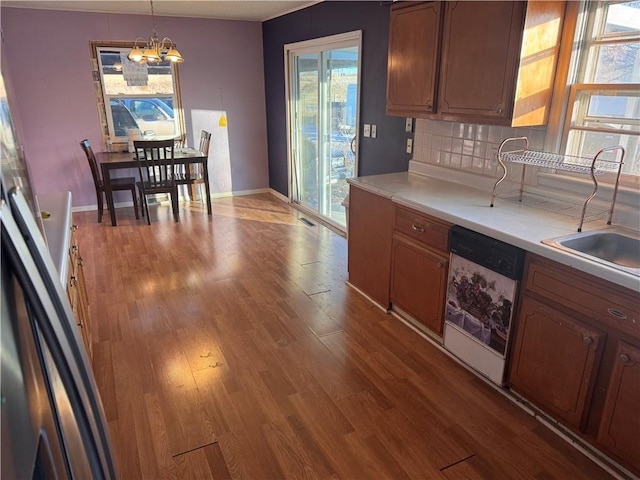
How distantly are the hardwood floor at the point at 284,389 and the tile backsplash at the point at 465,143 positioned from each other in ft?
3.88

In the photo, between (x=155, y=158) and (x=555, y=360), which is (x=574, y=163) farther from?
(x=155, y=158)

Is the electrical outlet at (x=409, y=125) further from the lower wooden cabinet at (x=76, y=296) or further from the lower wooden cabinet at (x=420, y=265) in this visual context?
the lower wooden cabinet at (x=76, y=296)

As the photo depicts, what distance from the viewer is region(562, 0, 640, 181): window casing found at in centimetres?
216

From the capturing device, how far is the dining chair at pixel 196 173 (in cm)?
547

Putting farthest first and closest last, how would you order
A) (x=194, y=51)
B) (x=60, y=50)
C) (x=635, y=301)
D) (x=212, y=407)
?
1. (x=194, y=51)
2. (x=60, y=50)
3. (x=212, y=407)
4. (x=635, y=301)

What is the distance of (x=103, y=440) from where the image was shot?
844mm

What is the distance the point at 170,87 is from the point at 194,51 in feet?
1.86

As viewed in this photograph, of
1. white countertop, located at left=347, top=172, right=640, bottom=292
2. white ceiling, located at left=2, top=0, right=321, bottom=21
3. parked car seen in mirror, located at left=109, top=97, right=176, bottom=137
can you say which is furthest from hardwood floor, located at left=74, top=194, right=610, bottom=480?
white ceiling, located at left=2, top=0, right=321, bottom=21

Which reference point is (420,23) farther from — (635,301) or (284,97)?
(284,97)

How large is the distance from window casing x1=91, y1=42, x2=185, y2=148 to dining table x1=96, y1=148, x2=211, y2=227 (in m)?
0.46

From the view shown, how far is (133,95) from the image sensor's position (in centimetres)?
569

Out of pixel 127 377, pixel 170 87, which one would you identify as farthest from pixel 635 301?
pixel 170 87

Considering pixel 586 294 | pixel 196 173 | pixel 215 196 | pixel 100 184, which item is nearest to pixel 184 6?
pixel 196 173

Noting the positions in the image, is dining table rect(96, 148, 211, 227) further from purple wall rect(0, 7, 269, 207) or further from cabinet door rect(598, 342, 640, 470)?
cabinet door rect(598, 342, 640, 470)
